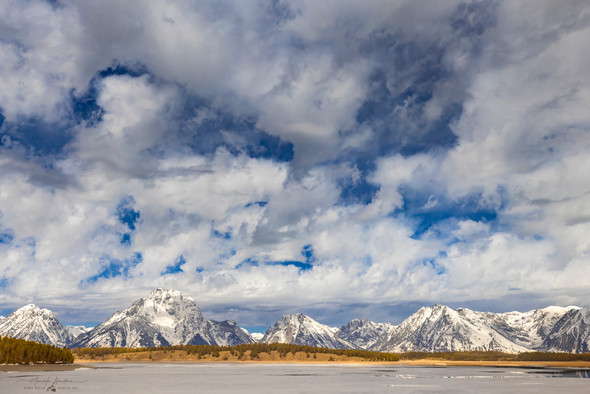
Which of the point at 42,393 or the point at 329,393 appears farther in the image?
the point at 329,393

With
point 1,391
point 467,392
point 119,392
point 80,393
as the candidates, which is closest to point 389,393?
point 467,392

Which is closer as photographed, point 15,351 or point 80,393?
point 80,393

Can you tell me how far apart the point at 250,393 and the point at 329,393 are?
1339 centimetres

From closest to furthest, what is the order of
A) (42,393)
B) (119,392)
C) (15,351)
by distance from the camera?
(42,393) → (119,392) → (15,351)

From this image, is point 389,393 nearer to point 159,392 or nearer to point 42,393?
point 159,392

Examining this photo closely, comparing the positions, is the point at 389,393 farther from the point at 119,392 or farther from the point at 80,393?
the point at 80,393

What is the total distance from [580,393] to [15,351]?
194 metres

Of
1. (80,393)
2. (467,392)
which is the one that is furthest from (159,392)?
(467,392)

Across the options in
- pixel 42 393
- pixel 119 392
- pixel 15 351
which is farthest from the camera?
pixel 15 351

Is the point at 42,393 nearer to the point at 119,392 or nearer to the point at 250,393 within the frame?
the point at 119,392

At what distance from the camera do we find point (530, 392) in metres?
87.5

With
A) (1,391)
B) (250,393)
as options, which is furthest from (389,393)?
(1,391)

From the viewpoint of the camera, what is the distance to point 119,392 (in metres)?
83.1

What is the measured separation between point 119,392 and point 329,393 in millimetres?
35194
